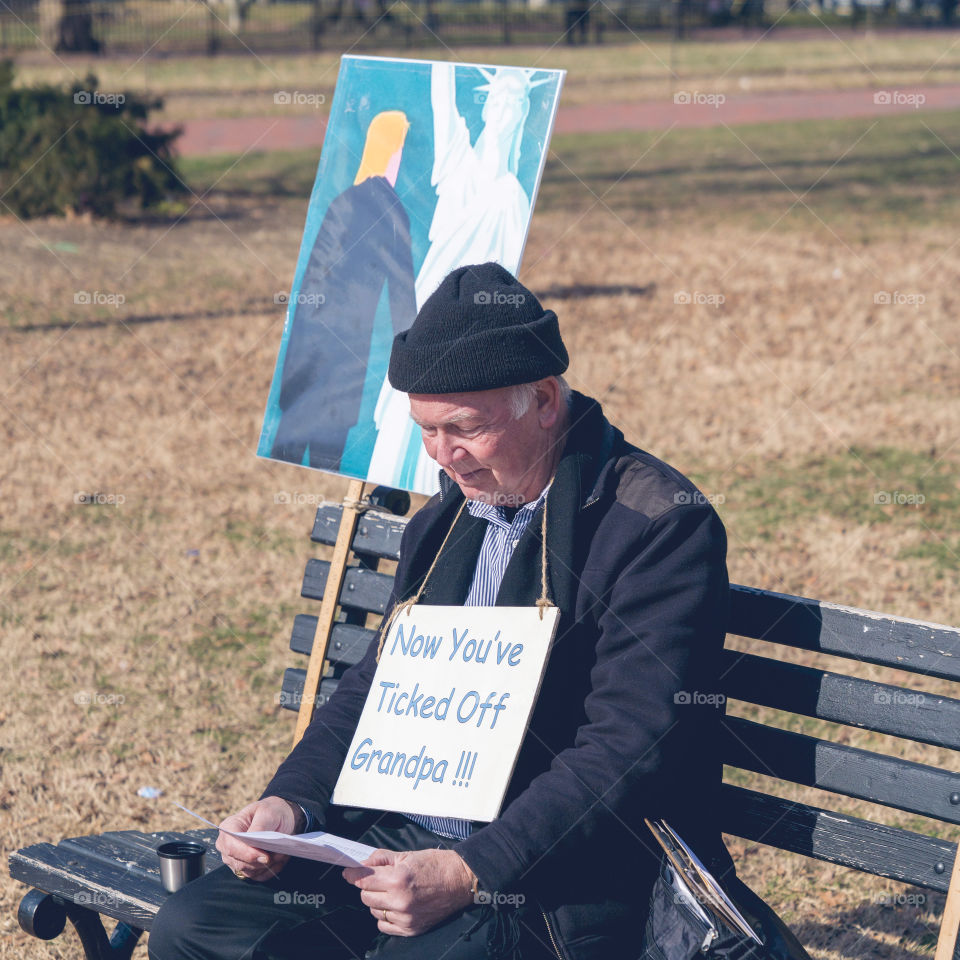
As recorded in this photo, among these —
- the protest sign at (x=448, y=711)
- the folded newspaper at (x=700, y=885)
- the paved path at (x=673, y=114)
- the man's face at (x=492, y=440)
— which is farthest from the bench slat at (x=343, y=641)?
the paved path at (x=673, y=114)

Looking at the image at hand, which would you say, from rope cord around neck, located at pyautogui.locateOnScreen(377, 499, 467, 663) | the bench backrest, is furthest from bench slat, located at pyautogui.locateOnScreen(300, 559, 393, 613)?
the bench backrest

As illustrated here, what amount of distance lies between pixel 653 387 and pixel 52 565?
426cm

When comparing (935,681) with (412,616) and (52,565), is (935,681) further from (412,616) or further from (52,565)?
(52,565)

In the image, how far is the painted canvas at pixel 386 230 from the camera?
338 centimetres

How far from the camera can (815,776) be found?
2.62 m

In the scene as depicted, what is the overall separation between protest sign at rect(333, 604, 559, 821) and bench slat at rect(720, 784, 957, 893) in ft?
1.81

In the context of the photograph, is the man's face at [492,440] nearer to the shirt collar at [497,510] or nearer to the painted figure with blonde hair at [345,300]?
the shirt collar at [497,510]

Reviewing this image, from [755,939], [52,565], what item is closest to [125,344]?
[52,565]

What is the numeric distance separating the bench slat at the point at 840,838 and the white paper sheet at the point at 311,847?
810mm

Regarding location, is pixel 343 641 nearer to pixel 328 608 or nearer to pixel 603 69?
pixel 328 608

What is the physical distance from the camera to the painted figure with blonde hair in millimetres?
3586

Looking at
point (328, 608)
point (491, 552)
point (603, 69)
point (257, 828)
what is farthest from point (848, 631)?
point (603, 69)

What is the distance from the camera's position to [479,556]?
2848 millimetres

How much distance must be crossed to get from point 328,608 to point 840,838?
1451 millimetres
